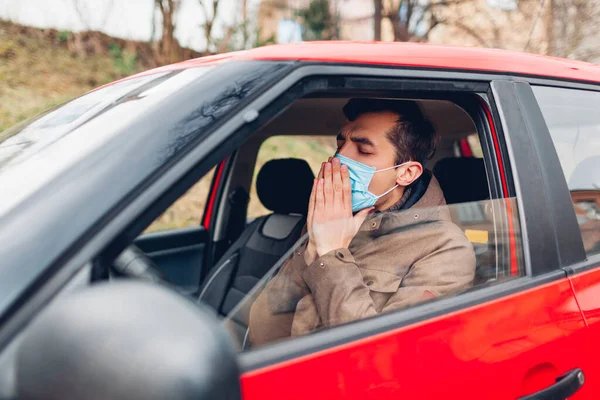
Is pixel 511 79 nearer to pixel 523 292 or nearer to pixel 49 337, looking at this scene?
pixel 523 292

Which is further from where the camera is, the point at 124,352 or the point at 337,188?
the point at 337,188

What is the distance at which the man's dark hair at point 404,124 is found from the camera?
1940 millimetres

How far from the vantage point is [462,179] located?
7.09ft

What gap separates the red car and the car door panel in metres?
1.20

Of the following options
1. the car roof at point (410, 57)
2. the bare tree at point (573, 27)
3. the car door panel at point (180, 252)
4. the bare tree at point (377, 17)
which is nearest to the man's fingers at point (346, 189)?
the car roof at point (410, 57)

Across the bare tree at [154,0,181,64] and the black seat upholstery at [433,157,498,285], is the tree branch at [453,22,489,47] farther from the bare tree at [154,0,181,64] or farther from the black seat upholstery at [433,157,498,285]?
the black seat upholstery at [433,157,498,285]

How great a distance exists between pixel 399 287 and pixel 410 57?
0.68 m

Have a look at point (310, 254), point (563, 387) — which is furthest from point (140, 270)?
point (563, 387)

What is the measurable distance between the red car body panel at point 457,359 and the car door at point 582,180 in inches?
2.1

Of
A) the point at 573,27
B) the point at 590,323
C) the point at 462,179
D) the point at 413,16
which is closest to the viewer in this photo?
the point at 590,323

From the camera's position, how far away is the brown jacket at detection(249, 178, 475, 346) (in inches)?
58.6

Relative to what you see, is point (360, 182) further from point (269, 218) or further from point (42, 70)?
point (42, 70)

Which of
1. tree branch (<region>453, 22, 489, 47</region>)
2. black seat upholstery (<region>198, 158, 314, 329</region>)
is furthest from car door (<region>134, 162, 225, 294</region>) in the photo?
tree branch (<region>453, 22, 489, 47</region>)

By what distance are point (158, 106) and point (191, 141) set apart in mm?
155
